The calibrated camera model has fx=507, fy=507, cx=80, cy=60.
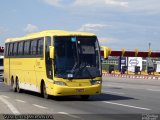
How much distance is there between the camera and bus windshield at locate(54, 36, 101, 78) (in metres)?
22.2

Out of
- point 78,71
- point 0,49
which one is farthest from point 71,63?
point 0,49

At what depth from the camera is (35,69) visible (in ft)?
83.6

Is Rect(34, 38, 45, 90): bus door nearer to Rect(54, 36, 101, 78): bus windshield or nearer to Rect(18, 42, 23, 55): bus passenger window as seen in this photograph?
Rect(54, 36, 101, 78): bus windshield

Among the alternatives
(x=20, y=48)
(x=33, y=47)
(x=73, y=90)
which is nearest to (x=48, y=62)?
(x=73, y=90)

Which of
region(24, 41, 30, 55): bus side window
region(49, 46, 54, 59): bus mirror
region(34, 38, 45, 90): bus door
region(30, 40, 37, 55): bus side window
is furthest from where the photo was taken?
region(24, 41, 30, 55): bus side window

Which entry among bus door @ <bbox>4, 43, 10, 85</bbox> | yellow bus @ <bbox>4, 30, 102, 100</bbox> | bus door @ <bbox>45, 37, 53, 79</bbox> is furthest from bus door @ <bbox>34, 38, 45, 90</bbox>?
bus door @ <bbox>4, 43, 10, 85</bbox>

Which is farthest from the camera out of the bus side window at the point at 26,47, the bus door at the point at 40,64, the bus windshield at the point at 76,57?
the bus side window at the point at 26,47

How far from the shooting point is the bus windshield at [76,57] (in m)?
22.2

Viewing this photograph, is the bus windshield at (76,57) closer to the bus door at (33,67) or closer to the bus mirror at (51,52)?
the bus mirror at (51,52)

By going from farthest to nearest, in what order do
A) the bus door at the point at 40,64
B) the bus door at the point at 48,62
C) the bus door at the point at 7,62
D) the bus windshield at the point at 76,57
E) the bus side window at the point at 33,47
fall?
1. the bus door at the point at 7,62
2. the bus side window at the point at 33,47
3. the bus door at the point at 40,64
4. the bus door at the point at 48,62
5. the bus windshield at the point at 76,57

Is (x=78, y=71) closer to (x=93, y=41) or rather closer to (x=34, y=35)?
(x=93, y=41)

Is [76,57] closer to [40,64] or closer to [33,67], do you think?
[40,64]

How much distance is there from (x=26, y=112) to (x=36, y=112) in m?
0.34

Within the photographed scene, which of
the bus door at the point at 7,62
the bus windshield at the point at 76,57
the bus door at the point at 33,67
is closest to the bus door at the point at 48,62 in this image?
the bus windshield at the point at 76,57
